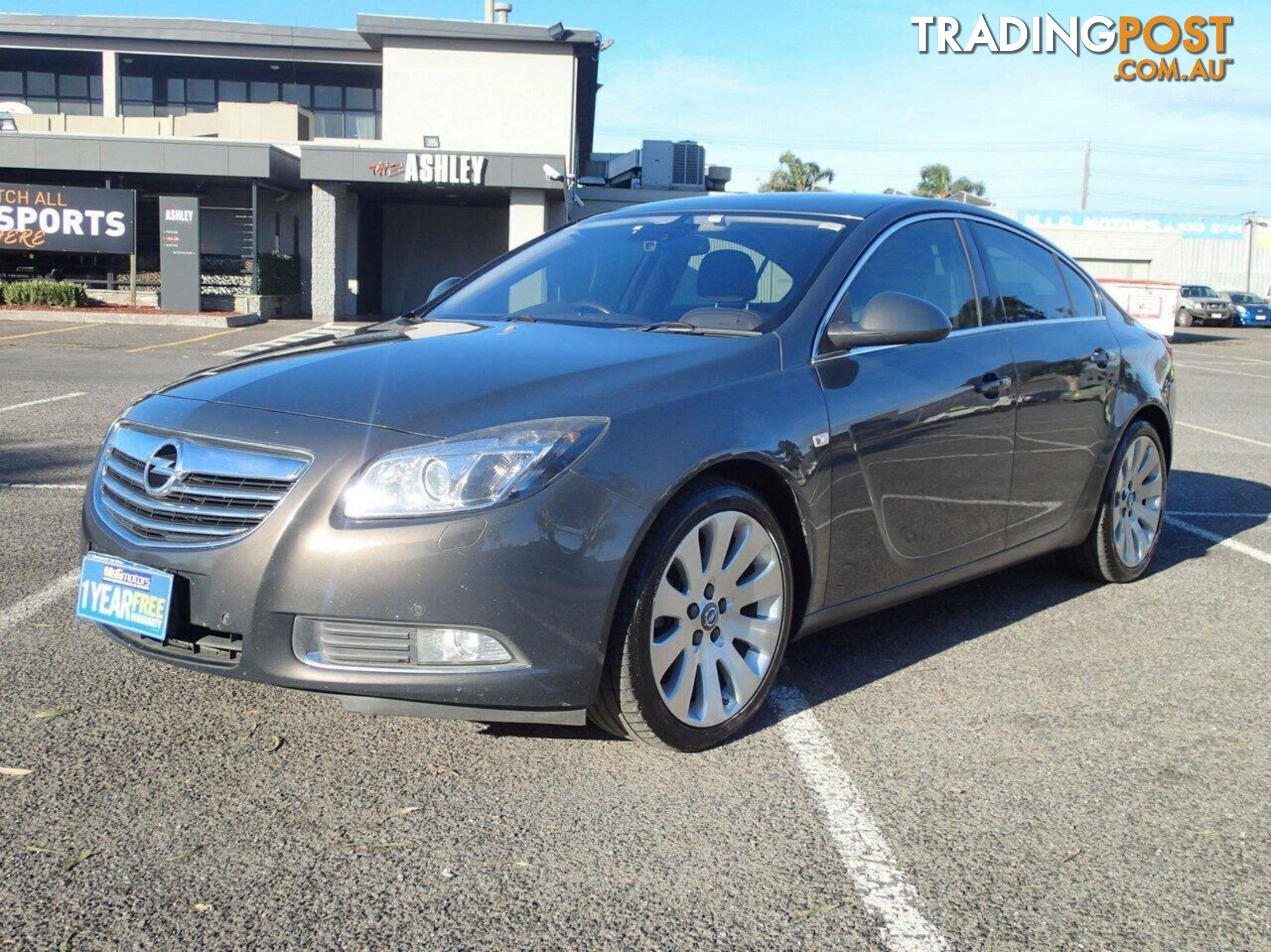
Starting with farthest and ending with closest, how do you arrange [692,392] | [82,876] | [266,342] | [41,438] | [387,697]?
[266,342], [41,438], [692,392], [387,697], [82,876]

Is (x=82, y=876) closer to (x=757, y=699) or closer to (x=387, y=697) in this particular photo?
(x=387, y=697)

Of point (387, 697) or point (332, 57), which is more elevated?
point (332, 57)

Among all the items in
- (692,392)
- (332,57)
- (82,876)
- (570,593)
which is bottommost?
(82,876)

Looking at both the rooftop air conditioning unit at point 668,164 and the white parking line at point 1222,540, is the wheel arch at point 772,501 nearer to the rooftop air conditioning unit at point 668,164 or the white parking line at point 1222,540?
the white parking line at point 1222,540

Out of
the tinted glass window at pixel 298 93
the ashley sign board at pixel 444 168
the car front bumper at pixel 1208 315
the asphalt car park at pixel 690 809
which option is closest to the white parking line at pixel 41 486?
the asphalt car park at pixel 690 809

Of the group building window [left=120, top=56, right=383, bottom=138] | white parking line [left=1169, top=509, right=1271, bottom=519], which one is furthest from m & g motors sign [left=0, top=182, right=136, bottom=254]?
white parking line [left=1169, top=509, right=1271, bottom=519]

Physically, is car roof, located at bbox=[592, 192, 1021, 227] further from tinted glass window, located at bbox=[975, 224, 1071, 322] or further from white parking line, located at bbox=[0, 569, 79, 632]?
white parking line, located at bbox=[0, 569, 79, 632]

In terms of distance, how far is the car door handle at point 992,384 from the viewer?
4492 millimetres

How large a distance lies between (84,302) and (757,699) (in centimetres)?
2645

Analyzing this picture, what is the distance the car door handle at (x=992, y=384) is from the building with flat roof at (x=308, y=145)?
24.1 metres

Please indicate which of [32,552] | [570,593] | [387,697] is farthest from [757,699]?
[32,552]

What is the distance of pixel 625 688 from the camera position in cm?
329

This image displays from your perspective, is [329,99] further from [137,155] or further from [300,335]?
[300,335]

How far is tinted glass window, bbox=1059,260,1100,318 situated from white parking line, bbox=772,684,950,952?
8.08ft
